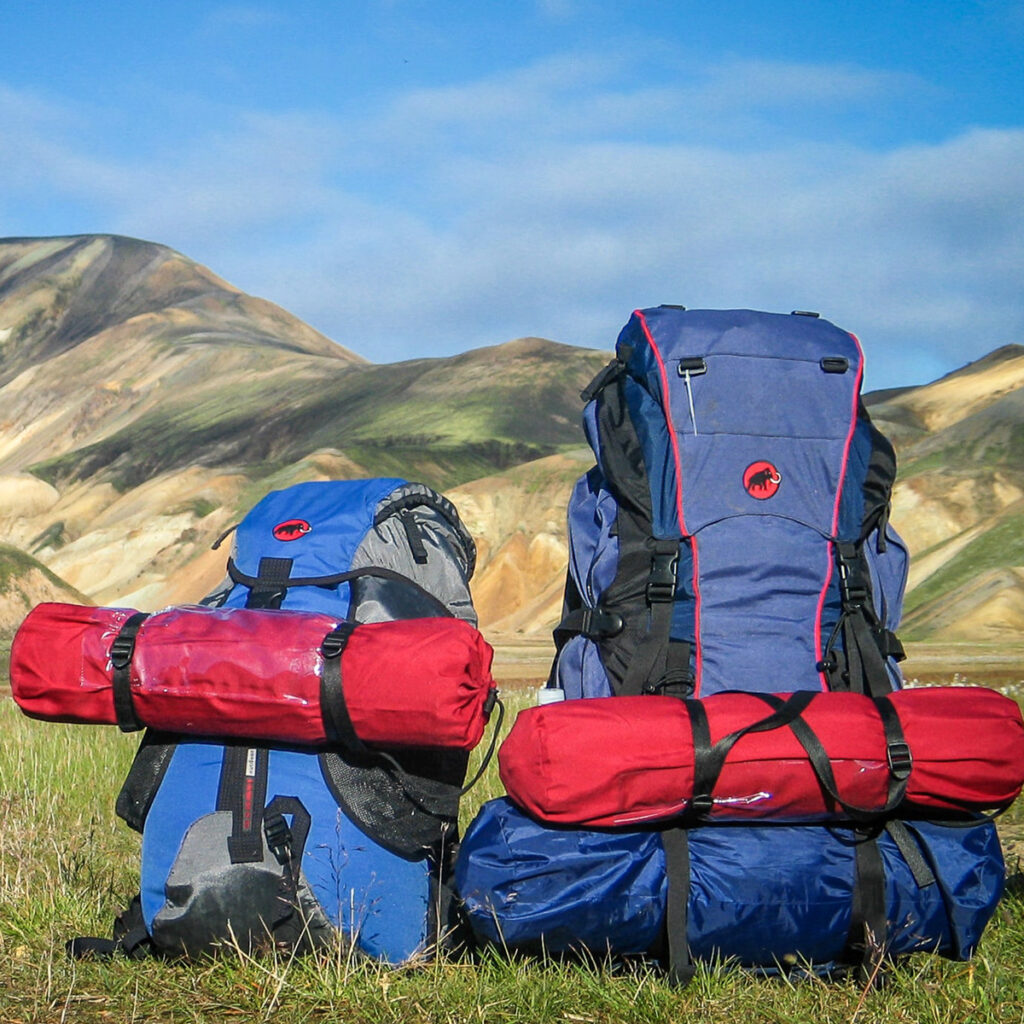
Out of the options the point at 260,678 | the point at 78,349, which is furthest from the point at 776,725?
the point at 78,349

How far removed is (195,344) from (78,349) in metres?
10.5

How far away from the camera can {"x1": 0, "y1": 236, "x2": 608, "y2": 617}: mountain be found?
5341 centimetres

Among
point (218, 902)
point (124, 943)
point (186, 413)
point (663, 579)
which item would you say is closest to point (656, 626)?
point (663, 579)

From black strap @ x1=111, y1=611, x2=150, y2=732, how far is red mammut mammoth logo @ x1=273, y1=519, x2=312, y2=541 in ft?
1.81

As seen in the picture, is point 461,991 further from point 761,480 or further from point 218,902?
point 761,480

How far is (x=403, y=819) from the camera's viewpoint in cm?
340

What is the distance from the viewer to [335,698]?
123 inches

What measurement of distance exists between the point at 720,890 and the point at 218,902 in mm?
1228

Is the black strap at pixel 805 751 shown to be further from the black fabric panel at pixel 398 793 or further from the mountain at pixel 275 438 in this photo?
the mountain at pixel 275 438

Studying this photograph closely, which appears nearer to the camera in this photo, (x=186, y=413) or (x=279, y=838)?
(x=279, y=838)

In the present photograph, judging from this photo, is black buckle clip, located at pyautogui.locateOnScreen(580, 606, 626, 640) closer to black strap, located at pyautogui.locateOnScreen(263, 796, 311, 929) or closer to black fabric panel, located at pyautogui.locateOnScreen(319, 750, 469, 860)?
black fabric panel, located at pyautogui.locateOnScreen(319, 750, 469, 860)

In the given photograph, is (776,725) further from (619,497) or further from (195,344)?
(195,344)

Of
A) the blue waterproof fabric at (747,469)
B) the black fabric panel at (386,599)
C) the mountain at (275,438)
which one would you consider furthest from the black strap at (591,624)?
the mountain at (275,438)

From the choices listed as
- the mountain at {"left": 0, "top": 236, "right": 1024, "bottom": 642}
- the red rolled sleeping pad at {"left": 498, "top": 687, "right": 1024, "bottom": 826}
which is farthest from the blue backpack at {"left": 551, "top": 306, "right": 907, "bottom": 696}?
the mountain at {"left": 0, "top": 236, "right": 1024, "bottom": 642}
